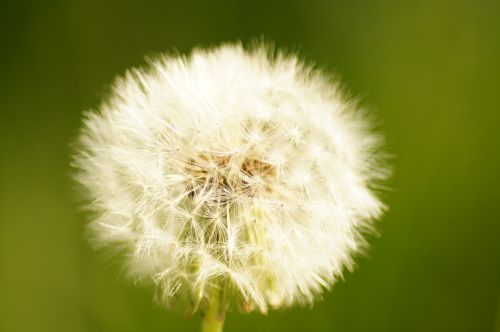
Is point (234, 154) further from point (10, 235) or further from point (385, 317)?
point (10, 235)

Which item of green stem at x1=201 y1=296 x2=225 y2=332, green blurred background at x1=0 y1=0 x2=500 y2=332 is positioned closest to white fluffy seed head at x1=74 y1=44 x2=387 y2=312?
green stem at x1=201 y1=296 x2=225 y2=332

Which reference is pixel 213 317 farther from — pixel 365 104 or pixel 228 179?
pixel 365 104

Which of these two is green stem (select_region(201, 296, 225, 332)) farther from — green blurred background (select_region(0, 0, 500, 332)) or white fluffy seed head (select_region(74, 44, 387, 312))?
green blurred background (select_region(0, 0, 500, 332))

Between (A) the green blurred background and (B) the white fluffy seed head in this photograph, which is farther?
(A) the green blurred background

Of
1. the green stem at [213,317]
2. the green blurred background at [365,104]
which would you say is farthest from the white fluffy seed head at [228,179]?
the green blurred background at [365,104]

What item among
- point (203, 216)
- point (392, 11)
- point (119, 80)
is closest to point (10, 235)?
point (119, 80)

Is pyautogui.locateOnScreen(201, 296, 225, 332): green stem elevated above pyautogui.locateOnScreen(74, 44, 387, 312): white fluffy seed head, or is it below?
below

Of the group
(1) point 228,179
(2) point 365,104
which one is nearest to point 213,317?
(1) point 228,179
